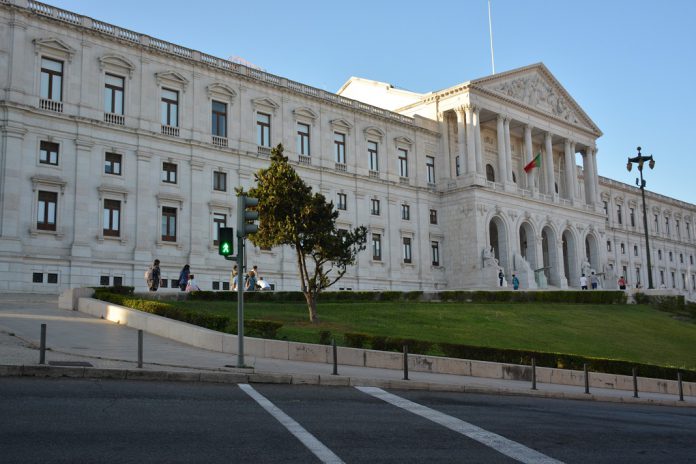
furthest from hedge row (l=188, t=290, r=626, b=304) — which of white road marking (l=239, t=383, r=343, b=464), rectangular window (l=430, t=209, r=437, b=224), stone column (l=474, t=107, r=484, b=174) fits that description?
white road marking (l=239, t=383, r=343, b=464)

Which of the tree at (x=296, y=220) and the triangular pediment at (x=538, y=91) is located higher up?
the triangular pediment at (x=538, y=91)

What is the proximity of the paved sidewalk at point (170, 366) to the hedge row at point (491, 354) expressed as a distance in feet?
4.44

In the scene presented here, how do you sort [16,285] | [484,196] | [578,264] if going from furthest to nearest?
[578,264] < [484,196] < [16,285]

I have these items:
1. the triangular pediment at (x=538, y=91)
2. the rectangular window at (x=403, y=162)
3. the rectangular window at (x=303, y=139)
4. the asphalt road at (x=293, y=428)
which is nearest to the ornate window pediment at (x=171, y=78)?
the rectangular window at (x=303, y=139)

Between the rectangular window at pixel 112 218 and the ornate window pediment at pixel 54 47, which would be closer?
the ornate window pediment at pixel 54 47

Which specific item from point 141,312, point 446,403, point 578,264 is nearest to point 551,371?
point 446,403

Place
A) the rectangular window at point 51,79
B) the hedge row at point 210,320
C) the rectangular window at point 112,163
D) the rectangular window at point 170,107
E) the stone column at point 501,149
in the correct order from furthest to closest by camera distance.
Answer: the stone column at point 501,149
the rectangular window at point 170,107
the rectangular window at point 112,163
the rectangular window at point 51,79
the hedge row at point 210,320

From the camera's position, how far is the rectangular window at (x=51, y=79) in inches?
1587

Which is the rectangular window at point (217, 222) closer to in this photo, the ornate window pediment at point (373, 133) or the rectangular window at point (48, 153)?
the rectangular window at point (48, 153)

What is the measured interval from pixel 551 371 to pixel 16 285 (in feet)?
93.2

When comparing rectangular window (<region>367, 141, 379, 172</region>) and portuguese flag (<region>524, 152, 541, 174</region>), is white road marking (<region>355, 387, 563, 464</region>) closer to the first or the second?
rectangular window (<region>367, 141, 379, 172</region>)

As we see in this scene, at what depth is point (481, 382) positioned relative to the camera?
20047 mm

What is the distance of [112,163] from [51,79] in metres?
6.03

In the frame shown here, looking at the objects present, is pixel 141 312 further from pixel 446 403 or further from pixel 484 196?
pixel 484 196
